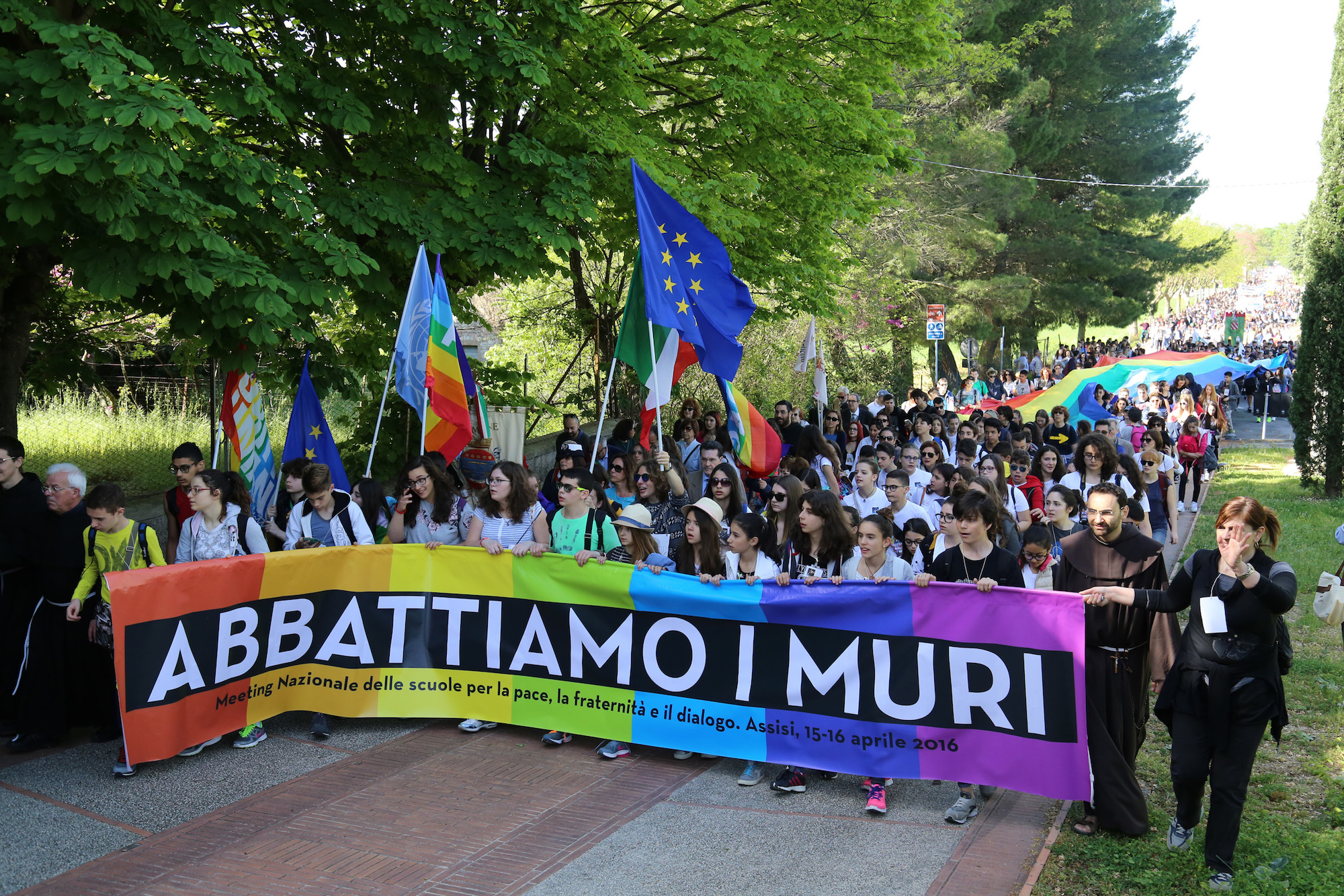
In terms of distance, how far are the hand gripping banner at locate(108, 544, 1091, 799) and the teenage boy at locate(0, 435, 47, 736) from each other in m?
1.14

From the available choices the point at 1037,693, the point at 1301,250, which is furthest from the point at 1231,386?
the point at 1037,693

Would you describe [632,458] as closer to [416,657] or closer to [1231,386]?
[416,657]

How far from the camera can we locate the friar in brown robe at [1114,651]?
592 centimetres

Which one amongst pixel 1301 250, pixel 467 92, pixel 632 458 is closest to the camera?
pixel 632 458

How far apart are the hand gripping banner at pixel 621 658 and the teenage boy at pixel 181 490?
3.37 ft

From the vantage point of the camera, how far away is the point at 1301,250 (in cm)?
1898

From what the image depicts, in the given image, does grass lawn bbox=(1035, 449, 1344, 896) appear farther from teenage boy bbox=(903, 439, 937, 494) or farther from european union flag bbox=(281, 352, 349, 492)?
european union flag bbox=(281, 352, 349, 492)

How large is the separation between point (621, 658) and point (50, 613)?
155 inches

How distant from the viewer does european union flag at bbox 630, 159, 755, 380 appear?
9023 mm

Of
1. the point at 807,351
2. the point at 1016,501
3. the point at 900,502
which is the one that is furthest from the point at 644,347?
the point at 807,351

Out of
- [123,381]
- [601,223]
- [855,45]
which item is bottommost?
[123,381]

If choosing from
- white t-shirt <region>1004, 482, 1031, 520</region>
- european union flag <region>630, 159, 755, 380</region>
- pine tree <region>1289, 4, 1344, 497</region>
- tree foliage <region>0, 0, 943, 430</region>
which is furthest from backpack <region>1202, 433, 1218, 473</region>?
european union flag <region>630, 159, 755, 380</region>

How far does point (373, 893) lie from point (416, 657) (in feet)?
8.26

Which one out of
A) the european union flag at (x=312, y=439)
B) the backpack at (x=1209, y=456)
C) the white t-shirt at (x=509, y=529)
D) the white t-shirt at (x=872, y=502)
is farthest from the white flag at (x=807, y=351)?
the white t-shirt at (x=509, y=529)
